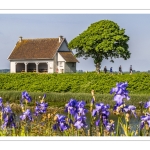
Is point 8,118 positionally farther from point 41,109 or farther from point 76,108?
point 76,108

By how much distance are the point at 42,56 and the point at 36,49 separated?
51.4 inches

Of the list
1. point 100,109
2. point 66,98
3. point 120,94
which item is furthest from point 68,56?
point 120,94

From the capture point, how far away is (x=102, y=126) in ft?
21.1

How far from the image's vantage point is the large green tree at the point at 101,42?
4903cm

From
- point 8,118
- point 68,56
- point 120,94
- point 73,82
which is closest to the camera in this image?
point 120,94

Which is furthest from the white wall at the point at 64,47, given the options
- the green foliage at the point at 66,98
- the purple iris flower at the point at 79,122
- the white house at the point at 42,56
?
the purple iris flower at the point at 79,122

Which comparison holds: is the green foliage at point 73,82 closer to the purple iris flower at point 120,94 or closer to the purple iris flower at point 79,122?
the purple iris flower at point 79,122

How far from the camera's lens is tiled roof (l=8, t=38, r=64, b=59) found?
48.8 metres

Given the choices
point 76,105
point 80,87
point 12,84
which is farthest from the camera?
point 12,84

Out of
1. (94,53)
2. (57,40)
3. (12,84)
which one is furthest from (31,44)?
(12,84)

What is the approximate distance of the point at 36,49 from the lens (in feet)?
161
